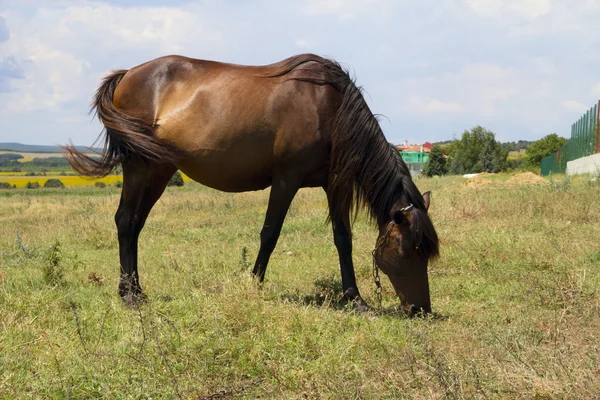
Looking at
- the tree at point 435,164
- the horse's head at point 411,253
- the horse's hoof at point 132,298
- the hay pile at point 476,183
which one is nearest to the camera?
the horse's head at point 411,253

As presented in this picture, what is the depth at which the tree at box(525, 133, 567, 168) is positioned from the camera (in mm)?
85938

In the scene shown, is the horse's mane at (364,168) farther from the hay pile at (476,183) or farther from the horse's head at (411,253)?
the hay pile at (476,183)

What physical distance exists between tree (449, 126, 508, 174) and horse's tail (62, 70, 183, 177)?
7748 centimetres

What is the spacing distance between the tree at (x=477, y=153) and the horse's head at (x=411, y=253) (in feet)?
255

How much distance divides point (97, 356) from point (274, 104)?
9.93ft

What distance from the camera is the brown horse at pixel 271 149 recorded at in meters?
5.47

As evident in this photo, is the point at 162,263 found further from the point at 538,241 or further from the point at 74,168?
the point at 538,241

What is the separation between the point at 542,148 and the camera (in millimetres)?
87562

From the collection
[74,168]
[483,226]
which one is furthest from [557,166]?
[74,168]

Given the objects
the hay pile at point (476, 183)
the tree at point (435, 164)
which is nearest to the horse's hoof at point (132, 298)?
the hay pile at point (476, 183)

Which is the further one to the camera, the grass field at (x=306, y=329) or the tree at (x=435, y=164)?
the tree at (x=435, y=164)

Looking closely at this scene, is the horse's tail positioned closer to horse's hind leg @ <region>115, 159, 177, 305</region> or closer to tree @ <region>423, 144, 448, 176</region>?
horse's hind leg @ <region>115, 159, 177, 305</region>

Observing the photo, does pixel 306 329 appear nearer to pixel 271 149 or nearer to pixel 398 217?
pixel 398 217

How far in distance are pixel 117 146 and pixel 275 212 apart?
1.80 meters
